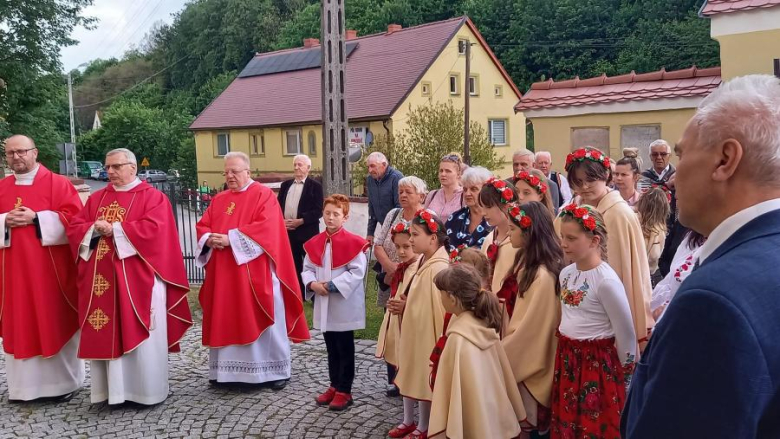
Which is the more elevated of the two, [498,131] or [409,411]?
[498,131]

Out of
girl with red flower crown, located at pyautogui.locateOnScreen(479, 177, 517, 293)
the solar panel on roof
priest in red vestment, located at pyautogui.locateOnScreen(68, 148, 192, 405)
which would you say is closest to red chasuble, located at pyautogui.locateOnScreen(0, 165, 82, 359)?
priest in red vestment, located at pyautogui.locateOnScreen(68, 148, 192, 405)

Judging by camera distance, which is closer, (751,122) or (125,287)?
(751,122)

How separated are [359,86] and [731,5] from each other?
2306 cm

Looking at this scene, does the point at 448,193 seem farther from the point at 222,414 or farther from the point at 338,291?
the point at 222,414

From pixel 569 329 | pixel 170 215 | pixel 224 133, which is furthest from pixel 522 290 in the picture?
pixel 224 133

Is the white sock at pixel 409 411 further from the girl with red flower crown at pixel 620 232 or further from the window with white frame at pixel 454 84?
the window with white frame at pixel 454 84

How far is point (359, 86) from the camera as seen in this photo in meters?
32.6

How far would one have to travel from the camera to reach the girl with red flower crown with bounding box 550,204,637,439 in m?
3.73

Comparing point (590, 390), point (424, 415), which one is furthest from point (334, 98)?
point (590, 390)

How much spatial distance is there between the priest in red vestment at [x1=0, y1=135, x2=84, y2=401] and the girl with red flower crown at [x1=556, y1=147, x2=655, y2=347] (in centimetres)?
420

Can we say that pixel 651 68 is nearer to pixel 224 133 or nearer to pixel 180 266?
pixel 224 133

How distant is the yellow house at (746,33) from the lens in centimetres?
1023

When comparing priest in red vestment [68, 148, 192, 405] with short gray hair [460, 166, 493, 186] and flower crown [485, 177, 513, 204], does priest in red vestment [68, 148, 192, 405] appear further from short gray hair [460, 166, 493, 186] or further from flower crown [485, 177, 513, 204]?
flower crown [485, 177, 513, 204]

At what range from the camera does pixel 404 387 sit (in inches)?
183
